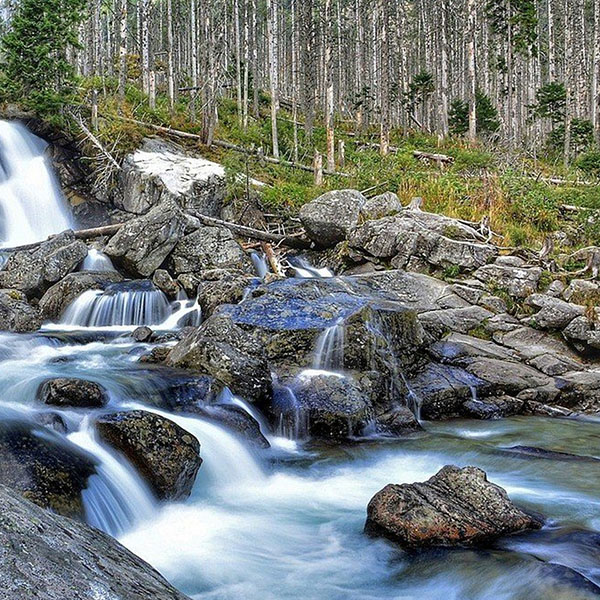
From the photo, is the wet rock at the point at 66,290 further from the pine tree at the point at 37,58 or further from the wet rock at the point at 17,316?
the pine tree at the point at 37,58

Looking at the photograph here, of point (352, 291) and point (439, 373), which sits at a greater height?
point (352, 291)

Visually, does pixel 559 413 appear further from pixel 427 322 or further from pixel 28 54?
pixel 28 54

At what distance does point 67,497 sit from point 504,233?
13300mm

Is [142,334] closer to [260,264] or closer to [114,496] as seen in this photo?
[260,264]

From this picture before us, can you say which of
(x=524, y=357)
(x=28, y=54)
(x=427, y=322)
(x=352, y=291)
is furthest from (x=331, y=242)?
(x=28, y=54)

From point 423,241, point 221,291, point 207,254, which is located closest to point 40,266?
point 207,254

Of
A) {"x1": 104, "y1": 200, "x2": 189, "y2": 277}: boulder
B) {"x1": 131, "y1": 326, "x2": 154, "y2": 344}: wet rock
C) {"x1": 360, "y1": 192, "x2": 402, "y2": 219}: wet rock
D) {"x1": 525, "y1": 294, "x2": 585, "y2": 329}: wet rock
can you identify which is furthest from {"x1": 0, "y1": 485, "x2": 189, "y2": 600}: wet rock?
{"x1": 360, "y1": 192, "x2": 402, "y2": 219}: wet rock

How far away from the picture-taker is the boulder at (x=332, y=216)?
15.8 m

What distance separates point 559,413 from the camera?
9539mm

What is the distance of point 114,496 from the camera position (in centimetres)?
567

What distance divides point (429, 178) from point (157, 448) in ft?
51.4

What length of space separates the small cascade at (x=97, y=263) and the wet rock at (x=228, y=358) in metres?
6.32

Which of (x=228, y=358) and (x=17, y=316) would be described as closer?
(x=228, y=358)

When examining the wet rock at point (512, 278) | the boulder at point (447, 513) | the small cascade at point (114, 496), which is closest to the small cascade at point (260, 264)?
the wet rock at point (512, 278)
